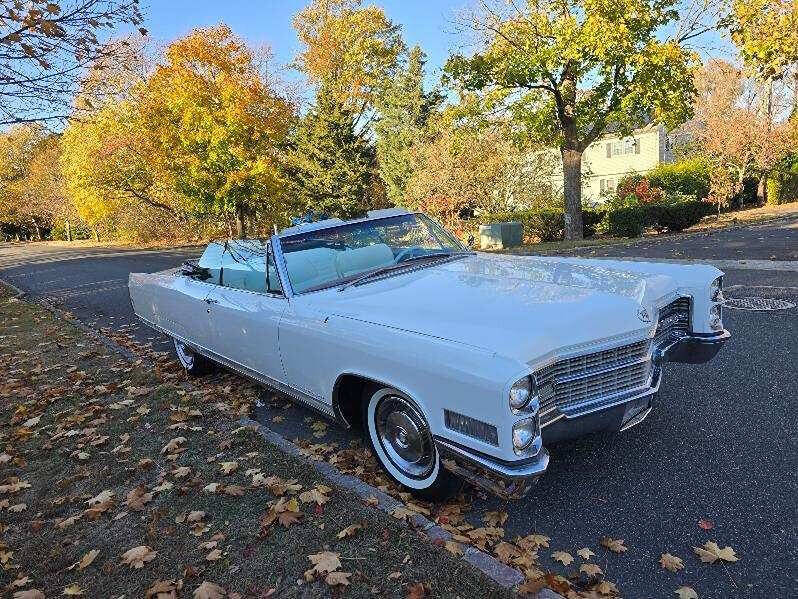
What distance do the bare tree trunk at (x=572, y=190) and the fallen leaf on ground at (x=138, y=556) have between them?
17463 mm

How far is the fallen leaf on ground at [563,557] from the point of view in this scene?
272 cm

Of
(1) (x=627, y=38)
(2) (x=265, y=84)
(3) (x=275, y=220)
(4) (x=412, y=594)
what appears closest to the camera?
(4) (x=412, y=594)

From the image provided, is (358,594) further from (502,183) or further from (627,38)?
(502,183)

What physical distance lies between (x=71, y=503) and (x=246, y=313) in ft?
5.66

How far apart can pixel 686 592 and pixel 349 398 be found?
2069 millimetres

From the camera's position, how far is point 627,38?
592 inches

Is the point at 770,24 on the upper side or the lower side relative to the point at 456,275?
upper

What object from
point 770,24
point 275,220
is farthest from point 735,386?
point 275,220

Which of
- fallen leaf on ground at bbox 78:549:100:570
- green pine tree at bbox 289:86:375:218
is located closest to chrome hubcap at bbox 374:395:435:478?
fallen leaf on ground at bbox 78:549:100:570

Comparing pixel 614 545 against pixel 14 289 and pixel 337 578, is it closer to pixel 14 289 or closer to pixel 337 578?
pixel 337 578

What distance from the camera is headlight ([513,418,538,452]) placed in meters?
2.61

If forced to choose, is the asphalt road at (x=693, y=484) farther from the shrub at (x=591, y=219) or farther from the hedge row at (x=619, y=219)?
the shrub at (x=591, y=219)

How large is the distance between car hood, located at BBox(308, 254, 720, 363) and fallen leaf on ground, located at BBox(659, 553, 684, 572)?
3.45 feet

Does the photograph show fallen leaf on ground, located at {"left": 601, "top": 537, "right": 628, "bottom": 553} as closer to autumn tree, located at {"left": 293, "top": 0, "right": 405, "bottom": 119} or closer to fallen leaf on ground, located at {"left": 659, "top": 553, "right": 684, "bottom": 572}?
fallen leaf on ground, located at {"left": 659, "top": 553, "right": 684, "bottom": 572}
